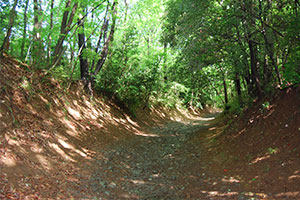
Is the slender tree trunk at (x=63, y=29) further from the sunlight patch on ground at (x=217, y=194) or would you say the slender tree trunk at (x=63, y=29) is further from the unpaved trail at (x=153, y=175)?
the sunlight patch on ground at (x=217, y=194)

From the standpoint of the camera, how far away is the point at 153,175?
6.79m

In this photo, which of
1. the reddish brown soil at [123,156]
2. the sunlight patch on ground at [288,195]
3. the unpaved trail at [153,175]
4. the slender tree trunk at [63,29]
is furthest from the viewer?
the slender tree trunk at [63,29]

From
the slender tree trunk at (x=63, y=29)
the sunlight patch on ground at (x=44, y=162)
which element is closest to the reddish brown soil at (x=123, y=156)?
the sunlight patch on ground at (x=44, y=162)

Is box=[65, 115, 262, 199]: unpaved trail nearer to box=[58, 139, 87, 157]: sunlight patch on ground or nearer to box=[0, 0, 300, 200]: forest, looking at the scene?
box=[0, 0, 300, 200]: forest

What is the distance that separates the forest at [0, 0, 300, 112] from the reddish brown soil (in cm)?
136

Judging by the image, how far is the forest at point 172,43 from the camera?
26.0ft

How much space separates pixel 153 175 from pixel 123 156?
2060mm

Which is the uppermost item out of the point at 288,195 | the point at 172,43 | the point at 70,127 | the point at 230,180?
the point at 172,43

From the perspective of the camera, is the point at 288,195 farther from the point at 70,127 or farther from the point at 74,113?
the point at 74,113

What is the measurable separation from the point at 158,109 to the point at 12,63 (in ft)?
47.8

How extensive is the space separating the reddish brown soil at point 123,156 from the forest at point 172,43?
1.36 meters

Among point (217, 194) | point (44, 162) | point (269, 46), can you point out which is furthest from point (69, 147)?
point (269, 46)

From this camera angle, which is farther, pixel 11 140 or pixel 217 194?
pixel 11 140

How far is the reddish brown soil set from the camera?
16.1 ft
